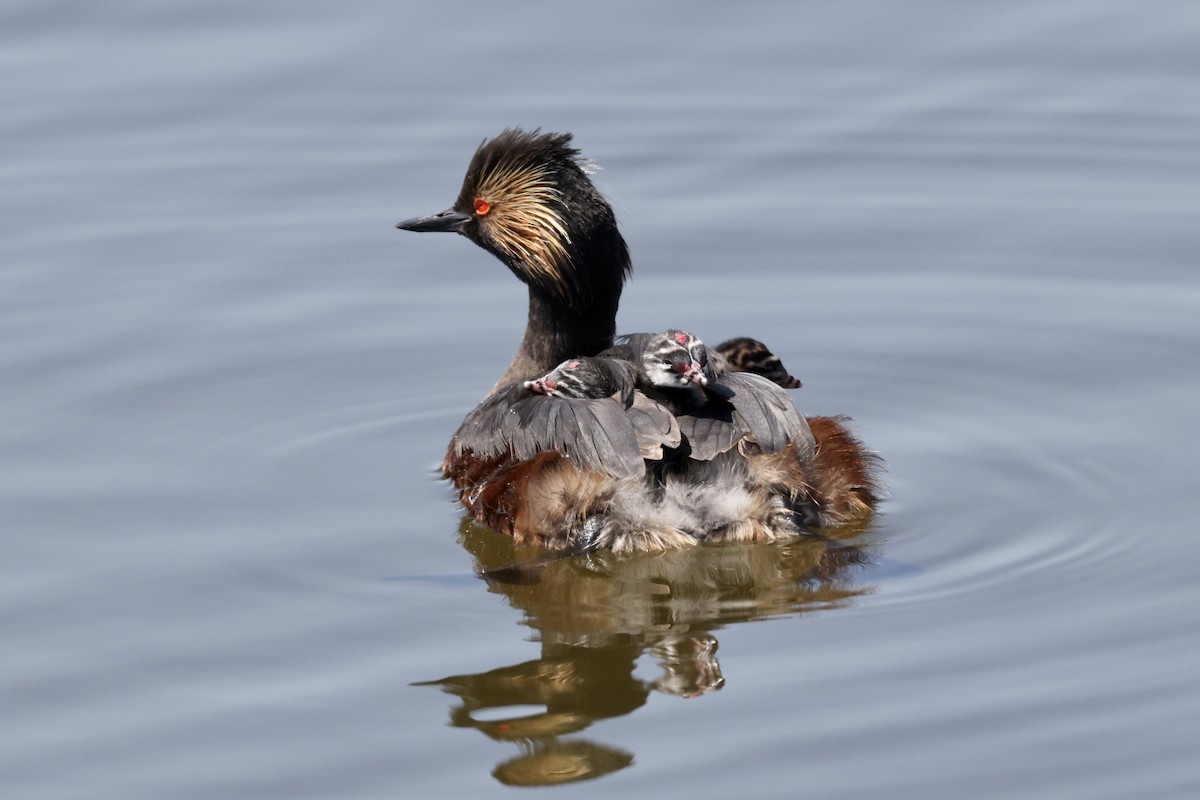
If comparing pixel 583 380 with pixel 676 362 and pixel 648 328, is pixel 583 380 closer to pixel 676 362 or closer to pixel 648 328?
pixel 676 362

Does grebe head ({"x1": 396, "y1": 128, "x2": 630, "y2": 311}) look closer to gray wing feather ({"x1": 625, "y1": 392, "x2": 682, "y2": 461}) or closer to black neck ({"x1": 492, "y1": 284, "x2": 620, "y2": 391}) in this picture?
black neck ({"x1": 492, "y1": 284, "x2": 620, "y2": 391})

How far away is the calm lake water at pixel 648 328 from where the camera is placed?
6371 millimetres

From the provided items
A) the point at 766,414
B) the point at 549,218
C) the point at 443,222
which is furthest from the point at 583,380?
the point at 443,222

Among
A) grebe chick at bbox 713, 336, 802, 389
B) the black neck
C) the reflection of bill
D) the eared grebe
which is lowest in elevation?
the reflection of bill

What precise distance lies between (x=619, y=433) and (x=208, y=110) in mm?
5407

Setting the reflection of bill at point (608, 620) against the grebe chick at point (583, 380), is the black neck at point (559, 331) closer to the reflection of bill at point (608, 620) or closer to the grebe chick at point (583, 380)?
the grebe chick at point (583, 380)

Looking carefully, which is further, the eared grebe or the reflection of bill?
the eared grebe

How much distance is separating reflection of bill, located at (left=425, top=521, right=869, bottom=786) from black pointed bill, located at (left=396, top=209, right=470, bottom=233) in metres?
1.39

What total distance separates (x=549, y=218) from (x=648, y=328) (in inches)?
69.7

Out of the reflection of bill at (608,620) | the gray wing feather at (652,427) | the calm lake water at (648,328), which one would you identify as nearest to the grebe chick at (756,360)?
the calm lake water at (648,328)

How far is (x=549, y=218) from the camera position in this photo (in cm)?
845

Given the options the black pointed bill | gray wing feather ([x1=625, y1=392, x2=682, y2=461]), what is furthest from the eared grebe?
the black pointed bill

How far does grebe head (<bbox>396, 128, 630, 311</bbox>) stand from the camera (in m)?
8.43

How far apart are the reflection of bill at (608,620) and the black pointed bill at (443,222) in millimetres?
1393
